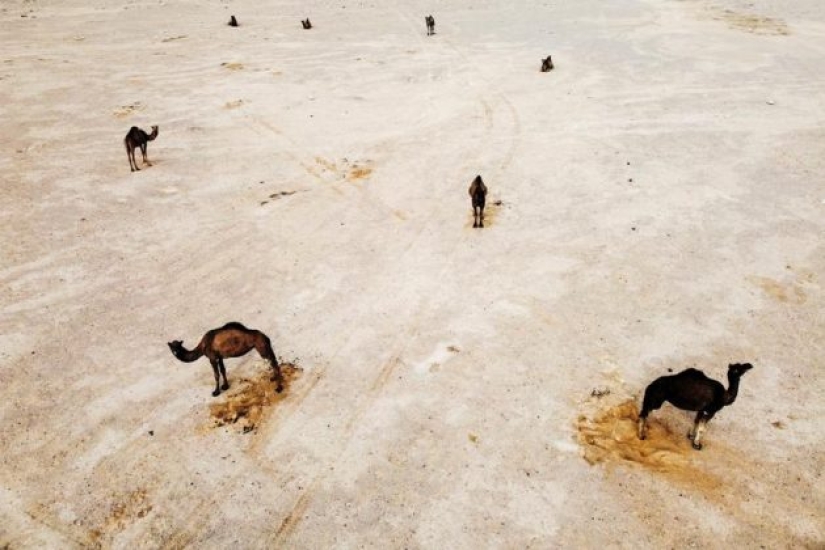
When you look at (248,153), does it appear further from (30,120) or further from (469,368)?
(469,368)

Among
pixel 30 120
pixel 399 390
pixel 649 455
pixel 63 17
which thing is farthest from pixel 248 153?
pixel 63 17

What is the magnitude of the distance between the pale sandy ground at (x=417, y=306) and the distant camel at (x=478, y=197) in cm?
50

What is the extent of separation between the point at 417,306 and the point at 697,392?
4.30m

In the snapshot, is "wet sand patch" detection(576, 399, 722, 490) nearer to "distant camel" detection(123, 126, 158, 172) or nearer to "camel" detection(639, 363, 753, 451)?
"camel" detection(639, 363, 753, 451)

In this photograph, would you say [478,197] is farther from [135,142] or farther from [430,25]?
[430,25]

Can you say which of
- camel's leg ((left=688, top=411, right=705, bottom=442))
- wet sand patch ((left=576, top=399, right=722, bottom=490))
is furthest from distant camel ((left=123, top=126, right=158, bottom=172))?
camel's leg ((left=688, top=411, right=705, bottom=442))

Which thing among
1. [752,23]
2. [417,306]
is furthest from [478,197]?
[752,23]

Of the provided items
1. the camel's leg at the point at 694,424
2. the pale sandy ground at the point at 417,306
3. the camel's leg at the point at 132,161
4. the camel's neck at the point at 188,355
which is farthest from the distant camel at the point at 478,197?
the camel's leg at the point at 132,161

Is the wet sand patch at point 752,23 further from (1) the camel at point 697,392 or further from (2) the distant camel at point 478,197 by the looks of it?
(1) the camel at point 697,392

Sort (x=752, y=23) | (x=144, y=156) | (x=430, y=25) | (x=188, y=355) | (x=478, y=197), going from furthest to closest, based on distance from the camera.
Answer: (x=752, y=23)
(x=430, y=25)
(x=144, y=156)
(x=478, y=197)
(x=188, y=355)

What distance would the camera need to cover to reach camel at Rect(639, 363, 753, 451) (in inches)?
236

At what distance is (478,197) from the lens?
35.2 feet

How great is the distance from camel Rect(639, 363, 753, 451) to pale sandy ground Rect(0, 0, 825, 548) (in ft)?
2.04

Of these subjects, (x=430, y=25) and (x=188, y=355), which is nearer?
(x=188, y=355)
